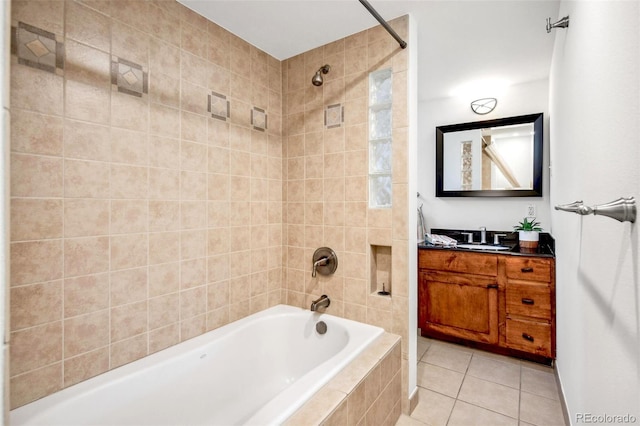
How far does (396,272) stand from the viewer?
6.34ft

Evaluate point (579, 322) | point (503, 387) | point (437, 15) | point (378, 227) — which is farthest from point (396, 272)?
point (437, 15)

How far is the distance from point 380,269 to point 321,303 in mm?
486

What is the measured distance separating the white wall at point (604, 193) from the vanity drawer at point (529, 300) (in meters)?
0.92

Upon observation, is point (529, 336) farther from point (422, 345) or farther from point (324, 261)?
point (324, 261)

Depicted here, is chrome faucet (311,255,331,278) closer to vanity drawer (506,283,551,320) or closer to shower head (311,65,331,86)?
shower head (311,65,331,86)

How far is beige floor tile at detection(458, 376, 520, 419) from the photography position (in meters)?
1.93

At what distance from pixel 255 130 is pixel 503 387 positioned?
→ 254 cm

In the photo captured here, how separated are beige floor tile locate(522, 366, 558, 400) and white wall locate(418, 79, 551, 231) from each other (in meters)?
1.26

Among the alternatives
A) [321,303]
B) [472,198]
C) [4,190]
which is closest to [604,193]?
[4,190]

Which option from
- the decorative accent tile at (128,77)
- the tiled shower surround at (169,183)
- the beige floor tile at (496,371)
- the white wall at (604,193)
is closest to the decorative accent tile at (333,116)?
the tiled shower surround at (169,183)

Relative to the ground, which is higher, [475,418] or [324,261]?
[324,261]

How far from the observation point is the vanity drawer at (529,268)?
2.34 metres

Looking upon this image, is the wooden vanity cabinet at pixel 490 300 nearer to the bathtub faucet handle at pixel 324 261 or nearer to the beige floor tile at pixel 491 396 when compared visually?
the beige floor tile at pixel 491 396

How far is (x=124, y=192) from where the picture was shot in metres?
1.49
